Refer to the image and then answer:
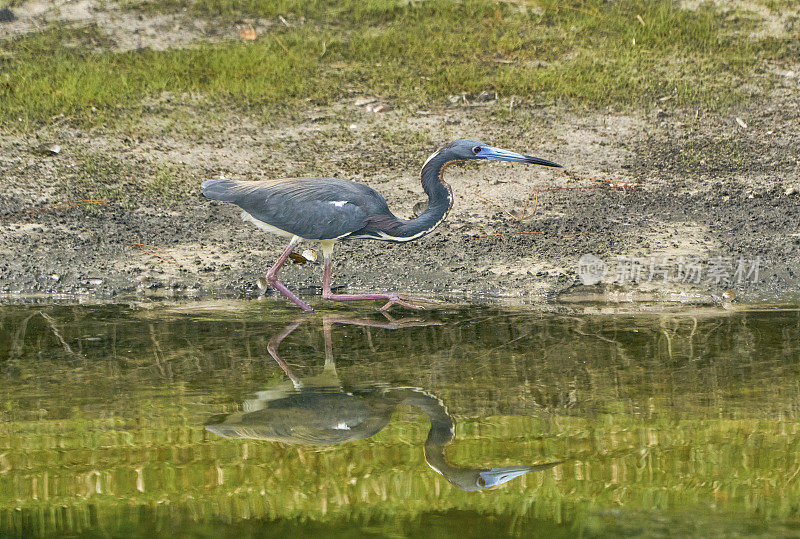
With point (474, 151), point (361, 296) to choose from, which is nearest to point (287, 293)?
point (361, 296)

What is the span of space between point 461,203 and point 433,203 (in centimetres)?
160

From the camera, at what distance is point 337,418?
436cm

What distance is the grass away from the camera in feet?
31.4

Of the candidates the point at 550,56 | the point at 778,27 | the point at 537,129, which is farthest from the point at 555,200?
the point at 778,27

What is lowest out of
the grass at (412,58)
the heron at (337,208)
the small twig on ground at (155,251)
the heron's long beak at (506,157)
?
the small twig on ground at (155,251)

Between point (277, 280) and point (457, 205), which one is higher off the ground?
point (457, 205)

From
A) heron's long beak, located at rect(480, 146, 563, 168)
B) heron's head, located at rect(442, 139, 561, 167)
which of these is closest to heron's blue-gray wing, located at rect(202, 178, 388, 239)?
heron's head, located at rect(442, 139, 561, 167)

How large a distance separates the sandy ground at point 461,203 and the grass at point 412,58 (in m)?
0.35

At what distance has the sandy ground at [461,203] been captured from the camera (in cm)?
686

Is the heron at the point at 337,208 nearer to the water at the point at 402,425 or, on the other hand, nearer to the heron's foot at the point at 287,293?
the heron's foot at the point at 287,293

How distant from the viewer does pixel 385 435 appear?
4.19 metres

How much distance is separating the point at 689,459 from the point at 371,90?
256 inches

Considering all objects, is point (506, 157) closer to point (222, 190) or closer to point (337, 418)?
point (222, 190)

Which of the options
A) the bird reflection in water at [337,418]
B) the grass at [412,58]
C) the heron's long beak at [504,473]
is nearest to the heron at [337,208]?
the bird reflection in water at [337,418]
